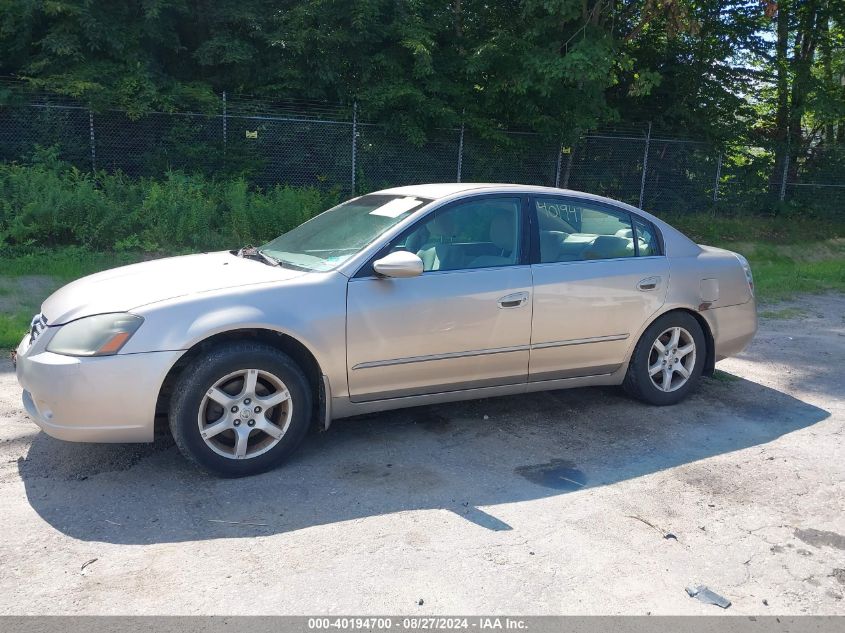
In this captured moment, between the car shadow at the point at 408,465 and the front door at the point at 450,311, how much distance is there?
0.43 meters

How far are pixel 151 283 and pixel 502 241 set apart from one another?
2263 millimetres

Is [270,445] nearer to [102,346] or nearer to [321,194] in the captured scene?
[102,346]

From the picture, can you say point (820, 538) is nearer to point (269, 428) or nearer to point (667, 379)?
point (667, 379)

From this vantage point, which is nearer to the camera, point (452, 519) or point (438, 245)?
point (452, 519)

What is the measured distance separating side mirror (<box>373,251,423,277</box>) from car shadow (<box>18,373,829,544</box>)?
1.13 metres

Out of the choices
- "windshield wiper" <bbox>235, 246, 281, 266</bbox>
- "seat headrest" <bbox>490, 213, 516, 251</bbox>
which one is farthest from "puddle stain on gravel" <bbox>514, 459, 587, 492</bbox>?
"windshield wiper" <bbox>235, 246, 281, 266</bbox>

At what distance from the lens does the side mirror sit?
4.61 m

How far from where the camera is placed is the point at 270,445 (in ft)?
14.6

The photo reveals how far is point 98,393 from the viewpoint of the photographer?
13.3 feet

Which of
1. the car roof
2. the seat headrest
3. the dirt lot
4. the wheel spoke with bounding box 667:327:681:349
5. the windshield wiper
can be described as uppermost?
the car roof

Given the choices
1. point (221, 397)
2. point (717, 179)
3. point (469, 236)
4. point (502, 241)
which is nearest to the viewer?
point (221, 397)

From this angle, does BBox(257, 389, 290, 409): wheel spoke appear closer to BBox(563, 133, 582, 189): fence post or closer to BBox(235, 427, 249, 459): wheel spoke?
BBox(235, 427, 249, 459): wheel spoke

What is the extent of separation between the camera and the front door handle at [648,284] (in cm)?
561

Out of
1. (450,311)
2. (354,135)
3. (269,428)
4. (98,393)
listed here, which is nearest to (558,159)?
(354,135)
